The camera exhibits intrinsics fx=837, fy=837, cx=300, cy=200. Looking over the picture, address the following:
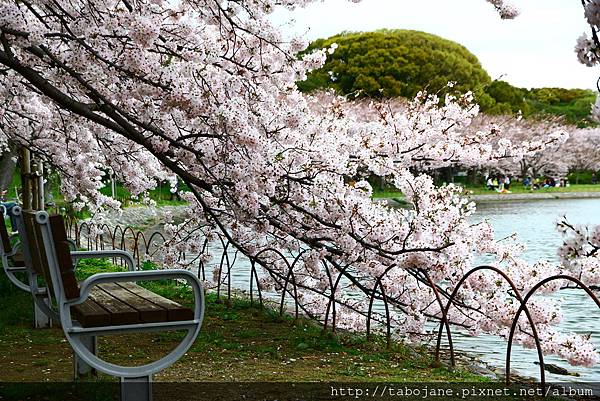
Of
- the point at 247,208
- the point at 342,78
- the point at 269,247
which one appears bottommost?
the point at 269,247

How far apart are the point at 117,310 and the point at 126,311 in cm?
7

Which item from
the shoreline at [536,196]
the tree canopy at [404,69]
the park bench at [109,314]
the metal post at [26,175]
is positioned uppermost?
the tree canopy at [404,69]

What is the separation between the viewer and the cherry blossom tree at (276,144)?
6.07m

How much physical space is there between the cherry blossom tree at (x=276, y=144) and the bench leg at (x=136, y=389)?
2346 mm

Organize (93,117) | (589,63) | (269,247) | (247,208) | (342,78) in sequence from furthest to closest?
(342,78), (269,247), (247,208), (93,117), (589,63)

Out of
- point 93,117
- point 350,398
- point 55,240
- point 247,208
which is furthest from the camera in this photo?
point 247,208

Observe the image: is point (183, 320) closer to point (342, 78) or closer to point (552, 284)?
point (552, 284)

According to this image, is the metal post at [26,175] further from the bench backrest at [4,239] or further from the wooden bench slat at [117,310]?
the wooden bench slat at [117,310]

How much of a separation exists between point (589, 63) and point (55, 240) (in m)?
2.45

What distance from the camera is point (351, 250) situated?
709 cm

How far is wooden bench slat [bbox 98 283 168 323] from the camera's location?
3.98 metres

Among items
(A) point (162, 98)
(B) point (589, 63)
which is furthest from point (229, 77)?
(B) point (589, 63)

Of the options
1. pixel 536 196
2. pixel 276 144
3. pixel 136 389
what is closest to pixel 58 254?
pixel 136 389

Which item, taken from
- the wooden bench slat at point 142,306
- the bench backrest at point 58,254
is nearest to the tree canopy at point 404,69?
the wooden bench slat at point 142,306
